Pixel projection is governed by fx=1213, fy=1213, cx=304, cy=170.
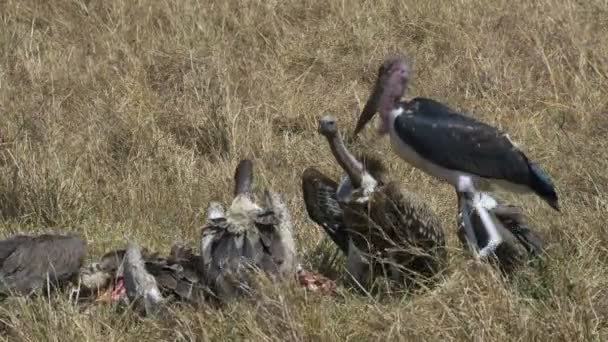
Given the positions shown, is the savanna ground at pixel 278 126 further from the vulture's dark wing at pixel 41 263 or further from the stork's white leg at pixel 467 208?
the vulture's dark wing at pixel 41 263

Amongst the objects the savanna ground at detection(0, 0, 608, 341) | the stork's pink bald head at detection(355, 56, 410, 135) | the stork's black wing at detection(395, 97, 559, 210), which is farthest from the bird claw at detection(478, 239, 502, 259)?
the stork's pink bald head at detection(355, 56, 410, 135)

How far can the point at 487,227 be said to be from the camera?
5012mm

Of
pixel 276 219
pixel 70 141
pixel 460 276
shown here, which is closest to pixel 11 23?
A: pixel 70 141

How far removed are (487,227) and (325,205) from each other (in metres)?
0.83

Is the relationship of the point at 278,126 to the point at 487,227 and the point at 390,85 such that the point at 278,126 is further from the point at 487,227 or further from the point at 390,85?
the point at 487,227

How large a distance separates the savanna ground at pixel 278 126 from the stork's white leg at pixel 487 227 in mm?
146

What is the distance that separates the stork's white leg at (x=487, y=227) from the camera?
4914 millimetres

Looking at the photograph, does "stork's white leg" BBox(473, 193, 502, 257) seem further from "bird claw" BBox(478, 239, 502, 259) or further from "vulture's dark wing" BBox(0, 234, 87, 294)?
"vulture's dark wing" BBox(0, 234, 87, 294)

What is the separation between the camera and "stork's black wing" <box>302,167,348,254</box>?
5.43m

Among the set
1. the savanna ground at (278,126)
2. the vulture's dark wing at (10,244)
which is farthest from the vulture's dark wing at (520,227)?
the vulture's dark wing at (10,244)

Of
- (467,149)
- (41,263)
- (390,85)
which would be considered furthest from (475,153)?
(41,263)

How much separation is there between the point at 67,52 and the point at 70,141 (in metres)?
1.59

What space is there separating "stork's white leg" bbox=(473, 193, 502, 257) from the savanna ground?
0.15m

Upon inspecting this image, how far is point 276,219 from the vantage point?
4996 mm
